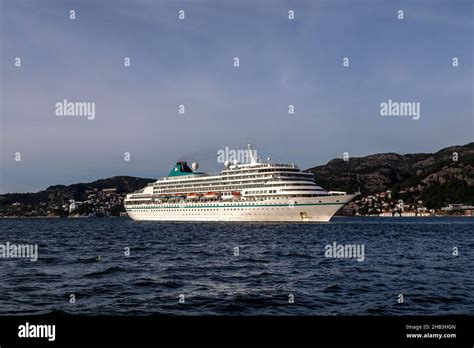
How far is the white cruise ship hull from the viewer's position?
77438 mm

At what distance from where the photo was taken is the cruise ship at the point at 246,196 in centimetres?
7800

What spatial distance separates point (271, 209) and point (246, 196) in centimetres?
719

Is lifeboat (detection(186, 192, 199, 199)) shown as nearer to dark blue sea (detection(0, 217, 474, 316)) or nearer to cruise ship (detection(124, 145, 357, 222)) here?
cruise ship (detection(124, 145, 357, 222))

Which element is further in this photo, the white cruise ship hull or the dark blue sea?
the white cruise ship hull

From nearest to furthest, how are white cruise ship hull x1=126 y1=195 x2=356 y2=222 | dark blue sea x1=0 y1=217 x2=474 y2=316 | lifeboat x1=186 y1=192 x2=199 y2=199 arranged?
1. dark blue sea x1=0 y1=217 x2=474 y2=316
2. white cruise ship hull x1=126 y1=195 x2=356 y2=222
3. lifeboat x1=186 y1=192 x2=199 y2=199

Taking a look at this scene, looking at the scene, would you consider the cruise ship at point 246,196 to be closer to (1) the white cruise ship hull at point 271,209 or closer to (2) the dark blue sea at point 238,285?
(1) the white cruise ship hull at point 271,209

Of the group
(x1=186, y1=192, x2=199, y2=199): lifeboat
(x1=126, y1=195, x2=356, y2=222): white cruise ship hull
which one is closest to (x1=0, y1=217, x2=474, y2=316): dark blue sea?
(x1=126, y1=195, x2=356, y2=222): white cruise ship hull

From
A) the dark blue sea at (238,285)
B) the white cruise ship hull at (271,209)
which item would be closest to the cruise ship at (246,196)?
the white cruise ship hull at (271,209)

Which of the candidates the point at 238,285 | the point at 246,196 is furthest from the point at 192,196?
the point at 238,285

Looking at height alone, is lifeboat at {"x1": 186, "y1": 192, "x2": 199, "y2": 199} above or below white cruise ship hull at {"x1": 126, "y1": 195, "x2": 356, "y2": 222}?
above

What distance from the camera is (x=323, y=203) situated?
254 ft
